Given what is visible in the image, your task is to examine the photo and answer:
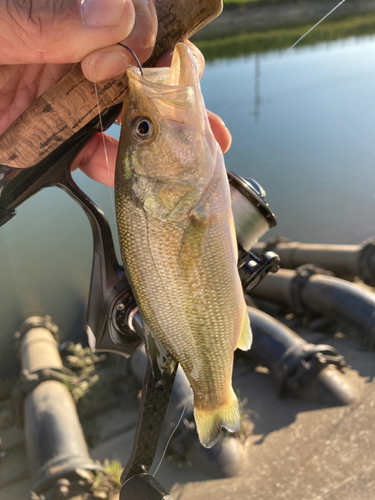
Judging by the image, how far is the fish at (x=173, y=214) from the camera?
1.24 meters

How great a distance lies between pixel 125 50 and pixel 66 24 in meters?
0.19

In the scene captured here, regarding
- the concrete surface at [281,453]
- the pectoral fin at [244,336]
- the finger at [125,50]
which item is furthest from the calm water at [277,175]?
the concrete surface at [281,453]

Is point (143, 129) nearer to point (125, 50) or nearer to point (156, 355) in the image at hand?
point (125, 50)

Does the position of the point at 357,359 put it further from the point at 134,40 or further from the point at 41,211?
the point at 41,211

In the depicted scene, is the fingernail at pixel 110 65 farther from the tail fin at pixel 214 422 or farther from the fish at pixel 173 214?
the tail fin at pixel 214 422

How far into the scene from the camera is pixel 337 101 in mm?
15219

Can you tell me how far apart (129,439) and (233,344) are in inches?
121

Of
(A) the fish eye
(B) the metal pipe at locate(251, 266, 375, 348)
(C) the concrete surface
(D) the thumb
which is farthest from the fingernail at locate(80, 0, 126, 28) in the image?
(B) the metal pipe at locate(251, 266, 375, 348)

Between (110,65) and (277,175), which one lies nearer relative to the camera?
(110,65)

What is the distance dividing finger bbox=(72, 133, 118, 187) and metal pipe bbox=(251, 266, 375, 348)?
12.0 ft

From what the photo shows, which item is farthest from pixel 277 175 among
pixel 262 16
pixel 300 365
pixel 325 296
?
pixel 262 16

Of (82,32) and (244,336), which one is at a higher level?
(82,32)

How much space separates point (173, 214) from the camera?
4.22 ft

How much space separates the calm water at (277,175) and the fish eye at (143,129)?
152 cm
